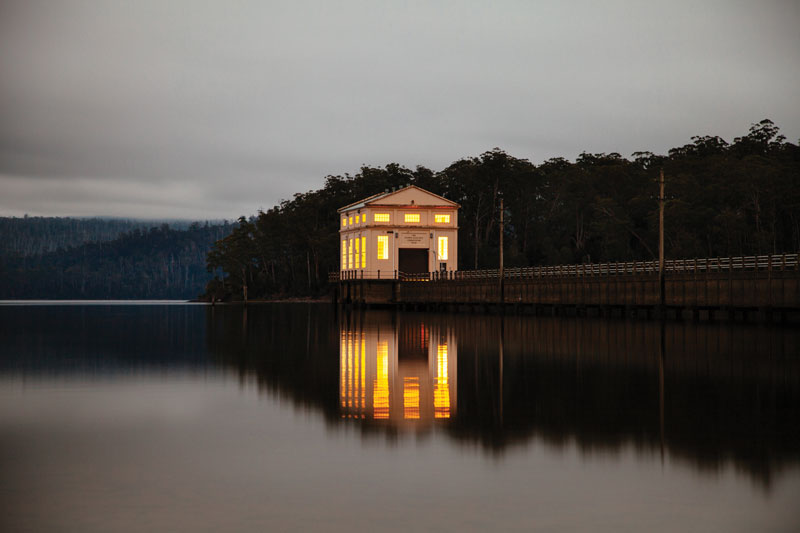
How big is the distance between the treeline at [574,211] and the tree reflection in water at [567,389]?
210ft

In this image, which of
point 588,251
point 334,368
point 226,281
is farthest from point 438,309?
point 226,281

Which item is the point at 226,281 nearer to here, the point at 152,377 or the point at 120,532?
the point at 152,377

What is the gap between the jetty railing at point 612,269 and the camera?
152 feet

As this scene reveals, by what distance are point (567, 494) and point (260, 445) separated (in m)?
4.74

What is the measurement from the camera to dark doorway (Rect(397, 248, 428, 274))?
93.4m

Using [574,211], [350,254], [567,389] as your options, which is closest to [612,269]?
[350,254]

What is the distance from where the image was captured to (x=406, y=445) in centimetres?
1248

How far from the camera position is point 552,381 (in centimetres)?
2039

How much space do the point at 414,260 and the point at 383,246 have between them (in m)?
4.07

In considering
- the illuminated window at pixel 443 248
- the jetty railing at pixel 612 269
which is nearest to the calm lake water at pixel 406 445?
the jetty railing at pixel 612 269

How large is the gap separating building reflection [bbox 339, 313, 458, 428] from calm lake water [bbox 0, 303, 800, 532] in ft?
0.36

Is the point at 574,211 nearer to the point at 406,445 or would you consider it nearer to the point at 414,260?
the point at 414,260

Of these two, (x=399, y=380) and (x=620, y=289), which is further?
(x=620, y=289)

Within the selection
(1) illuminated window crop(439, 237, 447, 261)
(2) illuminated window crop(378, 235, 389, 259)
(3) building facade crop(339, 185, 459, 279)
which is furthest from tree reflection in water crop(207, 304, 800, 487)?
(1) illuminated window crop(439, 237, 447, 261)
